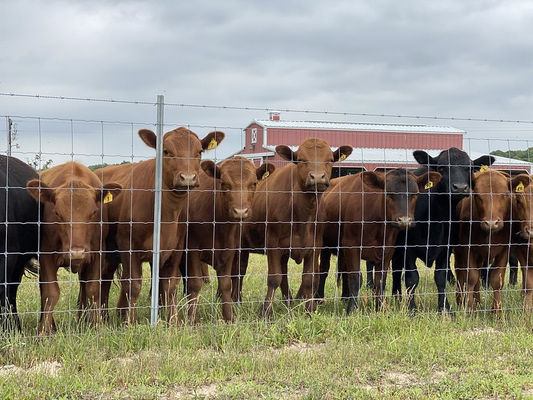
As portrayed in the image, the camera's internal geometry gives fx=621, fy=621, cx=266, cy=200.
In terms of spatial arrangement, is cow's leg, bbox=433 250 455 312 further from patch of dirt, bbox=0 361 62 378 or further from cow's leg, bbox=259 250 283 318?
patch of dirt, bbox=0 361 62 378

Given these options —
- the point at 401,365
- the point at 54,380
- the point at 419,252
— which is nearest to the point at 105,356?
the point at 54,380

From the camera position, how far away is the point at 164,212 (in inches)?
296

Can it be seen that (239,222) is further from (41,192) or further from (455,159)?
(455,159)

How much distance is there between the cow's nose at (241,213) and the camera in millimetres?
7457

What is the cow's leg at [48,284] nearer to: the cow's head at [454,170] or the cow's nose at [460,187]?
the cow's head at [454,170]

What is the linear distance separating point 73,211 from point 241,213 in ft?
6.33

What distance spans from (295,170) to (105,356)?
3.81m

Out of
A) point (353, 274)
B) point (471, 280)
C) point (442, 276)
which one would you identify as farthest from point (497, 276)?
point (353, 274)

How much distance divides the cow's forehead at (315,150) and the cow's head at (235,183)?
27.6 inches

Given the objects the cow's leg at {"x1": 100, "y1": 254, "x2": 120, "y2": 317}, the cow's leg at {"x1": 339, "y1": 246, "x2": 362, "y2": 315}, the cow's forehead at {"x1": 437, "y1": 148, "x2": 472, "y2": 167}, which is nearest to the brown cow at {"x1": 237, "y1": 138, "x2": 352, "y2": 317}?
the cow's leg at {"x1": 339, "y1": 246, "x2": 362, "y2": 315}

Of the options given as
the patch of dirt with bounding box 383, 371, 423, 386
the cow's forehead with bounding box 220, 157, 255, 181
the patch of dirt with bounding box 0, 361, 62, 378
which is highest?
the cow's forehead with bounding box 220, 157, 255, 181

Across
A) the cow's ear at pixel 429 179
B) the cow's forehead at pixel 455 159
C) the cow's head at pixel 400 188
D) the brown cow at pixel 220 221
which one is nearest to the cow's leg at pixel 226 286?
the brown cow at pixel 220 221

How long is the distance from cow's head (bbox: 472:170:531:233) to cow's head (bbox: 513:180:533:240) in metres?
0.06

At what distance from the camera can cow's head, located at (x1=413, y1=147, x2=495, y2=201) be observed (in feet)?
27.6
